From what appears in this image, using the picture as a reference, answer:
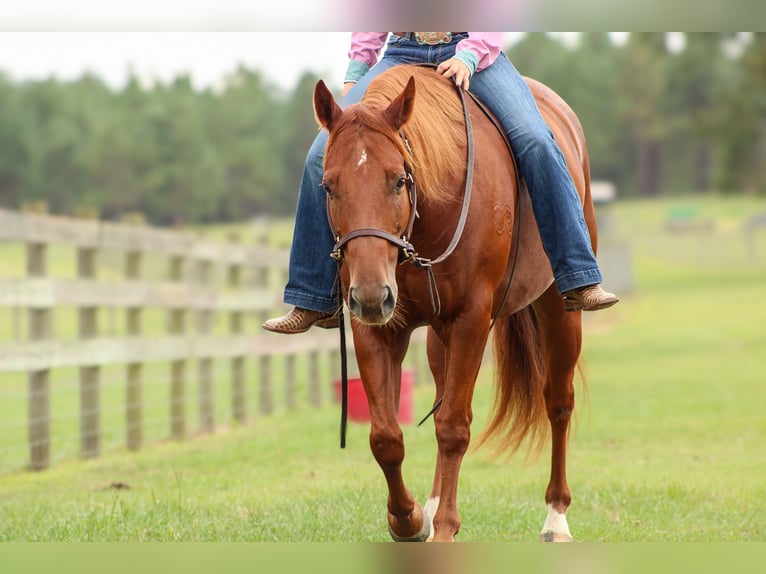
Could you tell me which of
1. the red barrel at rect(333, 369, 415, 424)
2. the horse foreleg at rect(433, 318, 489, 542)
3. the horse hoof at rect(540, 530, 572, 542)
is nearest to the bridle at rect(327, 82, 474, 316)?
the horse foreleg at rect(433, 318, 489, 542)

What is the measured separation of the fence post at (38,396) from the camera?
737 cm

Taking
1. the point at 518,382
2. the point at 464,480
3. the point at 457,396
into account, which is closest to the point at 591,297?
the point at 457,396

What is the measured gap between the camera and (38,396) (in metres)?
7.39

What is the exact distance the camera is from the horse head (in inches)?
134

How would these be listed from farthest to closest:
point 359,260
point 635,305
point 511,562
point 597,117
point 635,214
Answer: point 597,117 < point 635,214 < point 635,305 < point 359,260 < point 511,562

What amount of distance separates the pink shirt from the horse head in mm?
922

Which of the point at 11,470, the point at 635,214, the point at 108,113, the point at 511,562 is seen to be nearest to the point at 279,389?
the point at 11,470

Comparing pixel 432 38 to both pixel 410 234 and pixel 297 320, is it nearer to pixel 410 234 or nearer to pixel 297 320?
pixel 410 234

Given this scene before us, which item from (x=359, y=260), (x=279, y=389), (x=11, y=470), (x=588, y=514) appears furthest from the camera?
(x=279, y=389)

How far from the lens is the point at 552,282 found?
506 cm

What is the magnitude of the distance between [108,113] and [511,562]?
77.1m

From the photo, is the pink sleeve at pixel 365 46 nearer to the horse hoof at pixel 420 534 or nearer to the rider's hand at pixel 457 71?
the rider's hand at pixel 457 71

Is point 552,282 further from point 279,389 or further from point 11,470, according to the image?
point 279,389

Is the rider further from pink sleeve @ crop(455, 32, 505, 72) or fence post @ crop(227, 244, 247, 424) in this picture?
fence post @ crop(227, 244, 247, 424)
